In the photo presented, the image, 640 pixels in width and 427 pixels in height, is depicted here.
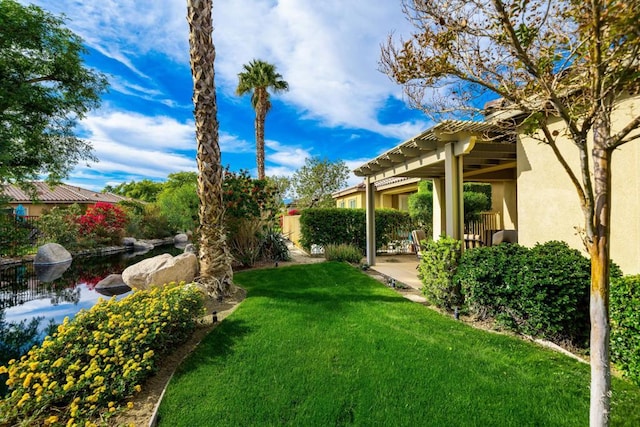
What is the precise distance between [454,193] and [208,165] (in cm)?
531

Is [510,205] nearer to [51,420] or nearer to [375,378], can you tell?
[375,378]

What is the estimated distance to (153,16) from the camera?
8555 mm

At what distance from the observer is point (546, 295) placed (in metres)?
4.02

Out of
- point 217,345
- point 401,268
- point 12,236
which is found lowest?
point 217,345

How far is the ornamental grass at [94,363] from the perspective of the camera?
298 centimetres

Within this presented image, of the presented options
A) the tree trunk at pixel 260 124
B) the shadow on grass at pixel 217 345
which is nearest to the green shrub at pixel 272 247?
the shadow on grass at pixel 217 345

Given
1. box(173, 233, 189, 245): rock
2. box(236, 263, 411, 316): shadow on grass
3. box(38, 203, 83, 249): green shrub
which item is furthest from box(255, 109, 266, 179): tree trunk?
box(236, 263, 411, 316): shadow on grass

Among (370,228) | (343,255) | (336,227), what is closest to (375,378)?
(370,228)

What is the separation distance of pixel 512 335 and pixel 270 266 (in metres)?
7.36

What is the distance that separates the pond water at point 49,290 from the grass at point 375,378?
4748 mm

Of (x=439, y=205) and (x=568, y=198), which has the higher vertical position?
(x=439, y=205)

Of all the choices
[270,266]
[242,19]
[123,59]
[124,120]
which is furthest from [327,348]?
[124,120]

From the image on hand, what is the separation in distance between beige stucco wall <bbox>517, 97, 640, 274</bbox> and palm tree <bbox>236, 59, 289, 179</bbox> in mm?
15251

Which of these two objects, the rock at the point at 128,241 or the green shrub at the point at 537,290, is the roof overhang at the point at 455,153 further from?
the rock at the point at 128,241
